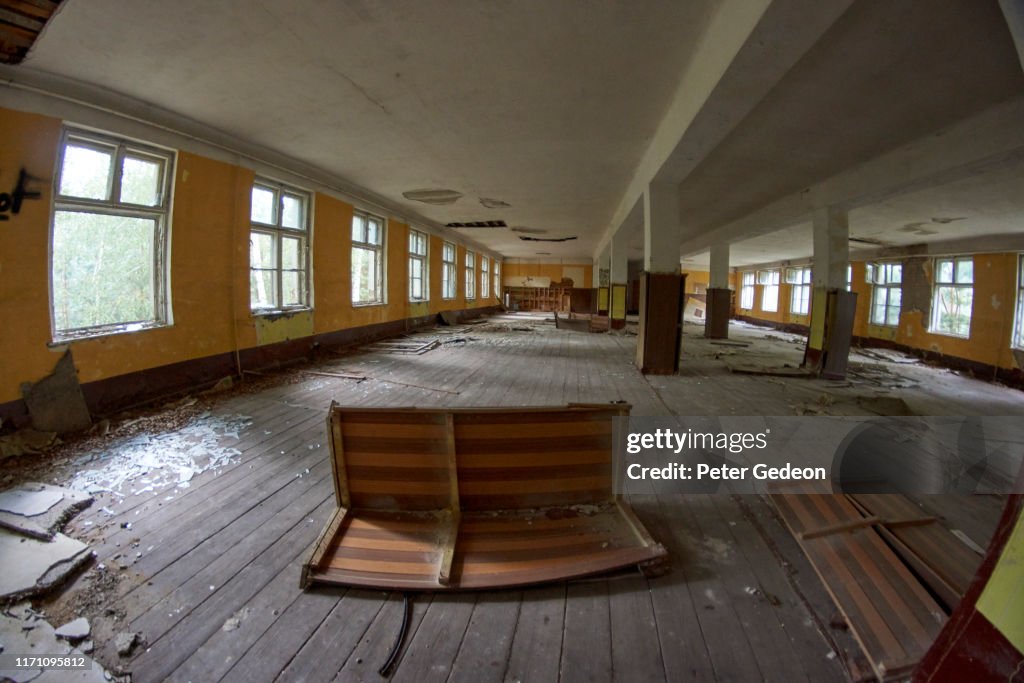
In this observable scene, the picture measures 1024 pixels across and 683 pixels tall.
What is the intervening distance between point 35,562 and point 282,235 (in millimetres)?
5355

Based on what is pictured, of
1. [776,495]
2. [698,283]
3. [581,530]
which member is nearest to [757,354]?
[776,495]

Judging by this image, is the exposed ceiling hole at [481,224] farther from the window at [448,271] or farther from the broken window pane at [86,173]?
the broken window pane at [86,173]

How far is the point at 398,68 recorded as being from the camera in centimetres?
345

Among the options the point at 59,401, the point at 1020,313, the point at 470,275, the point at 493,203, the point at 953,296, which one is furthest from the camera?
the point at 470,275

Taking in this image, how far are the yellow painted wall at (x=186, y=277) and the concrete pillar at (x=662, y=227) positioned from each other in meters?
5.52

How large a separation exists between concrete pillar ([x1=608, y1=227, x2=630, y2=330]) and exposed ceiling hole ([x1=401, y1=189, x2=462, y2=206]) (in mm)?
4948

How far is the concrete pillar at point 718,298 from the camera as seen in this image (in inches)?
454

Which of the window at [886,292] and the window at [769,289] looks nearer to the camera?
the window at [886,292]

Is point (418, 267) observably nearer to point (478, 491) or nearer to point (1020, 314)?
point (478, 491)

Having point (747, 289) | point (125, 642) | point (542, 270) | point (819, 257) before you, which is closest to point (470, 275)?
point (542, 270)

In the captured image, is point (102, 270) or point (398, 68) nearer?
point (398, 68)

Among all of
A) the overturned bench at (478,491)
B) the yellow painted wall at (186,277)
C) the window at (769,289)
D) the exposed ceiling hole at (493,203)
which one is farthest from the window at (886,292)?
the yellow painted wall at (186,277)

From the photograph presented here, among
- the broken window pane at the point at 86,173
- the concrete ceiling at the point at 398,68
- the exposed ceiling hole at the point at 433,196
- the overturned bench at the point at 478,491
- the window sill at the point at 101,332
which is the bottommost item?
A: the overturned bench at the point at 478,491

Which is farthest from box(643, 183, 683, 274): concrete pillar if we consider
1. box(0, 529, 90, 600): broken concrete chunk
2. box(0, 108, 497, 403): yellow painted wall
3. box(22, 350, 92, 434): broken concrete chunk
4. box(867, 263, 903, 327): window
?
box(867, 263, 903, 327): window
